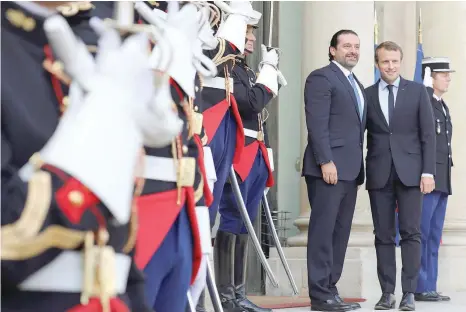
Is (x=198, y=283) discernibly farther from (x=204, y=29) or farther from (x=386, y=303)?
(x=386, y=303)

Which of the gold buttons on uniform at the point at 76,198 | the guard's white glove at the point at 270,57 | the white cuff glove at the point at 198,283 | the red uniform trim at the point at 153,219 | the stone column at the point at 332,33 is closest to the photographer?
the gold buttons on uniform at the point at 76,198

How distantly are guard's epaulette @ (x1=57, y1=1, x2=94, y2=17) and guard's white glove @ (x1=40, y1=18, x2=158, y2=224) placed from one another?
0.18 meters

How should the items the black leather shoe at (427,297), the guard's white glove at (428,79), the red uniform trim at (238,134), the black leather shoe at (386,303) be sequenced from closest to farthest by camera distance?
1. the red uniform trim at (238,134)
2. the black leather shoe at (386,303)
3. the black leather shoe at (427,297)
4. the guard's white glove at (428,79)

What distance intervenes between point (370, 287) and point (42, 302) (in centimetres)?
638

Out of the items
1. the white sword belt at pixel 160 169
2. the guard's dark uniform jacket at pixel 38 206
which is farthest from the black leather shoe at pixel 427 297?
the guard's dark uniform jacket at pixel 38 206

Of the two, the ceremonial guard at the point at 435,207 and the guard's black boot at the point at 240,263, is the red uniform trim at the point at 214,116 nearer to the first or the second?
the guard's black boot at the point at 240,263

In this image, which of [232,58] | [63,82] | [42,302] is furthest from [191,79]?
[232,58]

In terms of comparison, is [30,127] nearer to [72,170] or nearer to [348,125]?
[72,170]

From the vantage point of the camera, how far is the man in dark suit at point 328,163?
6.32 meters

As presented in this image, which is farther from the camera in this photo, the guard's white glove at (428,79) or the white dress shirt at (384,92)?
the guard's white glove at (428,79)

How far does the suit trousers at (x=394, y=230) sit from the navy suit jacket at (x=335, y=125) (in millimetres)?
276

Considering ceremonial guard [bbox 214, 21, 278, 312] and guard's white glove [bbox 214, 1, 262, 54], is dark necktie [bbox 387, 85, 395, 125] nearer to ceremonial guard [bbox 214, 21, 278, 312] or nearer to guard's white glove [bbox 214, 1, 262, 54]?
ceremonial guard [bbox 214, 21, 278, 312]

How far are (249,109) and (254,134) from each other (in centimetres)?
36

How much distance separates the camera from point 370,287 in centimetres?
784
